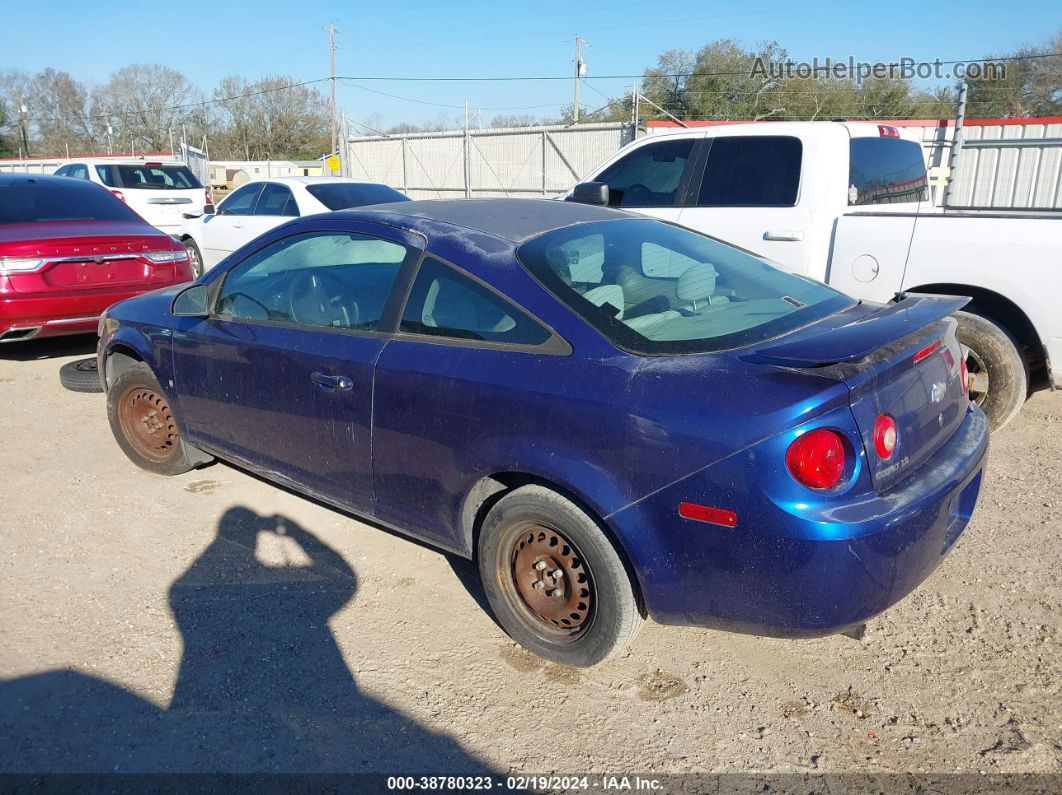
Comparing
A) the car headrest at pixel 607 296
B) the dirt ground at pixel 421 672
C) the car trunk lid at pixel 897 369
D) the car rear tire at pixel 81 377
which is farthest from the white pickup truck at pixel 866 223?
the car rear tire at pixel 81 377

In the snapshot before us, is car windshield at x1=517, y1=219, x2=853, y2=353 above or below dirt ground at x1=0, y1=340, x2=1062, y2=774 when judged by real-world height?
above

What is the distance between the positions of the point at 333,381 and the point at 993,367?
12.8ft

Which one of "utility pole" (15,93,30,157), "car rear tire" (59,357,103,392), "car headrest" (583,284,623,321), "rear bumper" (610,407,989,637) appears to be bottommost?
"car rear tire" (59,357,103,392)

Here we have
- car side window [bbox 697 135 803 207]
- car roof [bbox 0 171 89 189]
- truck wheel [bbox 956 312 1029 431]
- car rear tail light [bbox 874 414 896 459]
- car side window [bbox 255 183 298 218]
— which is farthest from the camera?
car side window [bbox 255 183 298 218]

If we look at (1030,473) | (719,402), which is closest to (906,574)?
(719,402)

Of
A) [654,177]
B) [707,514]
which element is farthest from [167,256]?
[707,514]

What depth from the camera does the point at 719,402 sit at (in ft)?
8.04

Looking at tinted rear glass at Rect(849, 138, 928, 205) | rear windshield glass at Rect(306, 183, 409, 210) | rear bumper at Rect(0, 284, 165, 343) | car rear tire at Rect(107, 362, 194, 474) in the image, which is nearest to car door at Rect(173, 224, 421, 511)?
car rear tire at Rect(107, 362, 194, 474)

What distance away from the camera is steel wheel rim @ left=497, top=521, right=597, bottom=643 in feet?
9.46

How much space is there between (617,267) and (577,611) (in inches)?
52.6

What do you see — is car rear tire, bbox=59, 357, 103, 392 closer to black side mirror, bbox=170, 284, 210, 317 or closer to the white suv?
black side mirror, bbox=170, 284, 210, 317

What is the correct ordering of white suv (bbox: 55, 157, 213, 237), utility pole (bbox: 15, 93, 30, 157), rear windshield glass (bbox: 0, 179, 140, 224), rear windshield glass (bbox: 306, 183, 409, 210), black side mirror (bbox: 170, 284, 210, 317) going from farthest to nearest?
1. utility pole (bbox: 15, 93, 30, 157)
2. white suv (bbox: 55, 157, 213, 237)
3. rear windshield glass (bbox: 306, 183, 409, 210)
4. rear windshield glass (bbox: 0, 179, 140, 224)
5. black side mirror (bbox: 170, 284, 210, 317)

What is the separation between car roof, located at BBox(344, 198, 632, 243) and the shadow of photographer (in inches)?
65.6

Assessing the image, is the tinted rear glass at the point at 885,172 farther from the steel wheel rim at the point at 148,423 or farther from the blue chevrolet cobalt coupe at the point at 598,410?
the steel wheel rim at the point at 148,423
